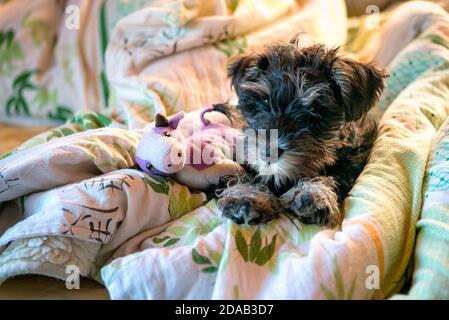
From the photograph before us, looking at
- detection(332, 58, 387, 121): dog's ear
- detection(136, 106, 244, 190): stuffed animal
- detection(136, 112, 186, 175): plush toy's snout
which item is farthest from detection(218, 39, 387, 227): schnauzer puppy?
detection(136, 112, 186, 175): plush toy's snout

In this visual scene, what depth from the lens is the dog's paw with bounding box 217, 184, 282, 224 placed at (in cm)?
181

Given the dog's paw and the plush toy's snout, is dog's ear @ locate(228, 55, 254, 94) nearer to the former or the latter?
the plush toy's snout

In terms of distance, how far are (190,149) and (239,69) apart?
385 millimetres

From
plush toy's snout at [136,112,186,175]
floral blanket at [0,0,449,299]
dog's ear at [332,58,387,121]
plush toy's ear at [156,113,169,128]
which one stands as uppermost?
dog's ear at [332,58,387,121]

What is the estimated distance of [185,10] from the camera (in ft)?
9.24

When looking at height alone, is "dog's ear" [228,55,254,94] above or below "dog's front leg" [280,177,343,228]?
above

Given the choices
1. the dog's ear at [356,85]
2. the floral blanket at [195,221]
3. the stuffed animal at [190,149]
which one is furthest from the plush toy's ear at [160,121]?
the dog's ear at [356,85]

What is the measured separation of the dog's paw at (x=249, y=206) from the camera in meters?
1.81

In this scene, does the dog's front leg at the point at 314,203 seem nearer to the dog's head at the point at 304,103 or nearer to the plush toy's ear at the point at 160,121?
the dog's head at the point at 304,103

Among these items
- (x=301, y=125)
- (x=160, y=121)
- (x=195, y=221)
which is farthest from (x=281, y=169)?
(x=160, y=121)

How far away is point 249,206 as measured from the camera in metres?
1.83

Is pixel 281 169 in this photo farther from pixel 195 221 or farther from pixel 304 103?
pixel 195 221
